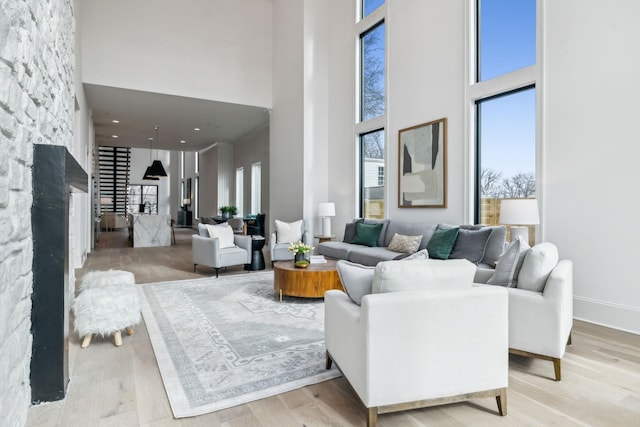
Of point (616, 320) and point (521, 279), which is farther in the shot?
point (616, 320)

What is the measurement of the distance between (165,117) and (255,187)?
10.5 ft

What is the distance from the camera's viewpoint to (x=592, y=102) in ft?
11.3

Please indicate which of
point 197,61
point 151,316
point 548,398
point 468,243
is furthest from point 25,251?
point 197,61

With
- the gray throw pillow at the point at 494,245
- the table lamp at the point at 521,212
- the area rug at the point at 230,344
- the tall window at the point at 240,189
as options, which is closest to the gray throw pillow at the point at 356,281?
the area rug at the point at 230,344

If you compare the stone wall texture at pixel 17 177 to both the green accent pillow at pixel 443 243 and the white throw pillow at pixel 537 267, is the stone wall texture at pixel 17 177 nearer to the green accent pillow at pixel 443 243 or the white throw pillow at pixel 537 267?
the white throw pillow at pixel 537 267

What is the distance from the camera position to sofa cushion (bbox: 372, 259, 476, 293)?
5.84ft

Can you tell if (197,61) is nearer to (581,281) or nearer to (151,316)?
(151,316)

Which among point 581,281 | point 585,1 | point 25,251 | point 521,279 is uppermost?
point 585,1

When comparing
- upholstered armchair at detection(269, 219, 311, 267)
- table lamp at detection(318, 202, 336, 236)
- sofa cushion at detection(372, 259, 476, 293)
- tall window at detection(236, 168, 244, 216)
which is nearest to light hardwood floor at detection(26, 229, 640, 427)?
sofa cushion at detection(372, 259, 476, 293)

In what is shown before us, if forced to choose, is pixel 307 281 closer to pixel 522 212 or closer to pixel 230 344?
pixel 230 344

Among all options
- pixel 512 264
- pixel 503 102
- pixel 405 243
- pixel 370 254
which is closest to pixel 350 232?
pixel 370 254

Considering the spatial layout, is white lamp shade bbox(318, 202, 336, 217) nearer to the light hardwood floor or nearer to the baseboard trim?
the baseboard trim

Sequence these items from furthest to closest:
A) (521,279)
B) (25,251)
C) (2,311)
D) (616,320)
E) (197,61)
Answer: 1. (197,61)
2. (616,320)
3. (521,279)
4. (25,251)
5. (2,311)

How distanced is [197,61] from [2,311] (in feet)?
23.5
